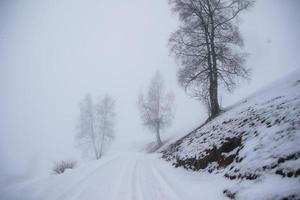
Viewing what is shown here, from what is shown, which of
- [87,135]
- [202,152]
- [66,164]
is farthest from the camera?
[87,135]

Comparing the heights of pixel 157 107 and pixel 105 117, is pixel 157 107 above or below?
below

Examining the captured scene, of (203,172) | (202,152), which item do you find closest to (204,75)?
Answer: (202,152)

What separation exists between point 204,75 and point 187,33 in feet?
10.9

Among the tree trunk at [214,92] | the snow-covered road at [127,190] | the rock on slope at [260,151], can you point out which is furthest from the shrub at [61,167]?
the tree trunk at [214,92]

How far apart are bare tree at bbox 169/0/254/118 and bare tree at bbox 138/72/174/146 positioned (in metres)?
14.2

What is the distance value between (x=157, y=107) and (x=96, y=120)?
36.7ft

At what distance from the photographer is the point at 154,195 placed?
5.77 metres

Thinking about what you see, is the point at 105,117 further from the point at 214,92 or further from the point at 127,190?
the point at 127,190

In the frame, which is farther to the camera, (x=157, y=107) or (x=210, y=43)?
(x=157, y=107)

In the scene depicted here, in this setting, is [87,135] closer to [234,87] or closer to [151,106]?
[151,106]

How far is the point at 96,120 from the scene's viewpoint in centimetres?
3133

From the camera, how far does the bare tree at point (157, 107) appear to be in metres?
27.9

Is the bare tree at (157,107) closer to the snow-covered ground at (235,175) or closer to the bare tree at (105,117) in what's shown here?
the bare tree at (105,117)

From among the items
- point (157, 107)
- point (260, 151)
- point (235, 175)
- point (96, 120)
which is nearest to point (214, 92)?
point (260, 151)
